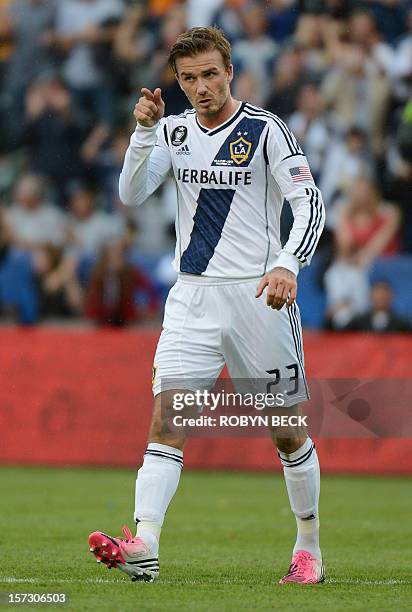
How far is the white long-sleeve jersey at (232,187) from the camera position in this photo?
6117mm

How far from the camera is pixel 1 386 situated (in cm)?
1369

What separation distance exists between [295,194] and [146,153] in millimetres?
740

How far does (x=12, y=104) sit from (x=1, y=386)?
4432 millimetres

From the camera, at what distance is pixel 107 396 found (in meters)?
13.6

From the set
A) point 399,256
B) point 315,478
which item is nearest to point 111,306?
point 399,256

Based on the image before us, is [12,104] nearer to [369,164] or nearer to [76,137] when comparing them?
[76,137]

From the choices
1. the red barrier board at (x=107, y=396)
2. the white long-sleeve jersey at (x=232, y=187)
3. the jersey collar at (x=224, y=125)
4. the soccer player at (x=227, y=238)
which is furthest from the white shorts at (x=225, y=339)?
the red barrier board at (x=107, y=396)

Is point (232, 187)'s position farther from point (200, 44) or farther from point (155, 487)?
point (155, 487)

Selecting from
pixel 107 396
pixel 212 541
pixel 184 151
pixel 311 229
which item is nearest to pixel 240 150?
pixel 184 151

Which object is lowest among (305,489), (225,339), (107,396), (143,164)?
(107,396)

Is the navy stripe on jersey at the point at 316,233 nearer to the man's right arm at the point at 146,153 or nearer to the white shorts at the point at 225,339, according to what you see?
the white shorts at the point at 225,339

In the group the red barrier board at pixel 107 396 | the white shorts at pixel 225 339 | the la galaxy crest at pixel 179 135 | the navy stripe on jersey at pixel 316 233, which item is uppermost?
the la galaxy crest at pixel 179 135

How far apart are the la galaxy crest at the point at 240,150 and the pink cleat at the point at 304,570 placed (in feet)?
6.31

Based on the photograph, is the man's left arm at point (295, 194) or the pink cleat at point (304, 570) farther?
the pink cleat at point (304, 570)
